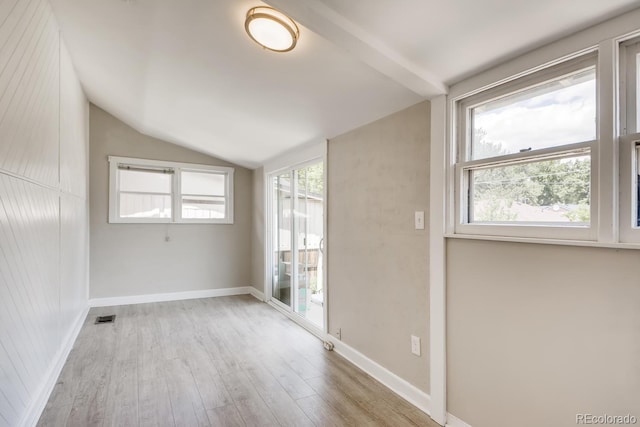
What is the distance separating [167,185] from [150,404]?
3.56m

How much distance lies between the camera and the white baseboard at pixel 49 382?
1.93m

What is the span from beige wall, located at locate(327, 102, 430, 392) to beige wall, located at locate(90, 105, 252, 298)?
273 cm

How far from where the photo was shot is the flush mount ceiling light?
1.74m

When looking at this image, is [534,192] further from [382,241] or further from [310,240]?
[310,240]

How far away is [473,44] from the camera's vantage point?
5.14ft

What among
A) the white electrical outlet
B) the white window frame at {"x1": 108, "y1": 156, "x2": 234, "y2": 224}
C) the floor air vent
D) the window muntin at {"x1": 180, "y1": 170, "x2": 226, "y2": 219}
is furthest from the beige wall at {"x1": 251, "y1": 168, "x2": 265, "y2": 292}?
the white electrical outlet

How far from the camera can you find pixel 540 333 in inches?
59.2

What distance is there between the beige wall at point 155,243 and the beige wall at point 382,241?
107 inches

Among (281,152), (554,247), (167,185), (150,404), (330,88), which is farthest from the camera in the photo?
(167,185)

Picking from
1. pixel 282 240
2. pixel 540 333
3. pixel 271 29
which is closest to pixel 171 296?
pixel 282 240

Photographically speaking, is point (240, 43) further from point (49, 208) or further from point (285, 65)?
point (49, 208)

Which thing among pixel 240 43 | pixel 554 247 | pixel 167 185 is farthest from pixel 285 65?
pixel 167 185

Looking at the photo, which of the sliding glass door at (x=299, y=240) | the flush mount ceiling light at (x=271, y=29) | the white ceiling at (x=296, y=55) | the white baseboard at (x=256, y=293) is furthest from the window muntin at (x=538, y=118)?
the white baseboard at (x=256, y=293)

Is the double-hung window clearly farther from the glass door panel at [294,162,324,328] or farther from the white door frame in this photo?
the glass door panel at [294,162,324,328]
